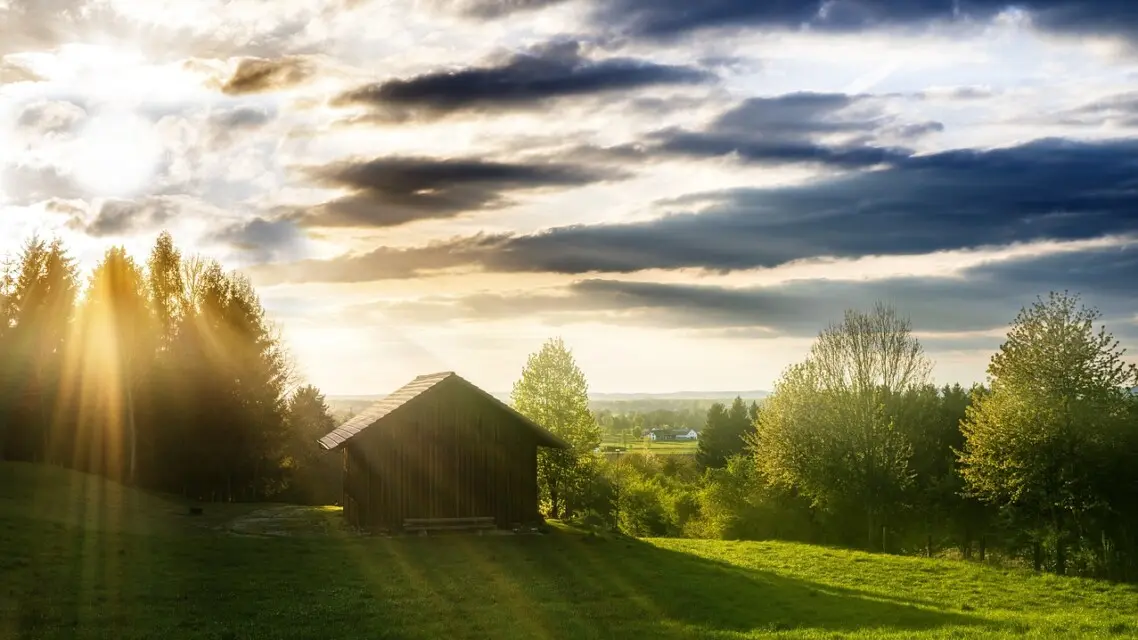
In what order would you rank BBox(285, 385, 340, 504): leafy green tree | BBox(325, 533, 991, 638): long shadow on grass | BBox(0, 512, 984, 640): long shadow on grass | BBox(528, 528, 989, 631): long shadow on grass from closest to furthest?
BBox(0, 512, 984, 640): long shadow on grass → BBox(325, 533, 991, 638): long shadow on grass → BBox(528, 528, 989, 631): long shadow on grass → BBox(285, 385, 340, 504): leafy green tree

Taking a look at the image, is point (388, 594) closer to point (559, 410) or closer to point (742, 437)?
point (559, 410)

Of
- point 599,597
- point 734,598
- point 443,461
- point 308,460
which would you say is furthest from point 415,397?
point 308,460

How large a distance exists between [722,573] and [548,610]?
33.3 ft

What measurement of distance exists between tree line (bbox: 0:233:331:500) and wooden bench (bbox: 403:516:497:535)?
28.8 metres

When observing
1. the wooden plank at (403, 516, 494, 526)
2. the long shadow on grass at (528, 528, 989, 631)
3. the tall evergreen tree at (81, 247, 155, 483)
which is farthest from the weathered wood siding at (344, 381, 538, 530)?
the tall evergreen tree at (81, 247, 155, 483)

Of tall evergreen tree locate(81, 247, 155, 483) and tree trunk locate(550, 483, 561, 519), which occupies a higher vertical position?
tall evergreen tree locate(81, 247, 155, 483)

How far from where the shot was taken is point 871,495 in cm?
4519

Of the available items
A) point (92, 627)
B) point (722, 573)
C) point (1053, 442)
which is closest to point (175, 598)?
point (92, 627)

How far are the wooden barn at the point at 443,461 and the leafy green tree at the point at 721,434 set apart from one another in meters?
57.7

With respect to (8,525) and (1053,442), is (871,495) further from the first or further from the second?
(8,525)

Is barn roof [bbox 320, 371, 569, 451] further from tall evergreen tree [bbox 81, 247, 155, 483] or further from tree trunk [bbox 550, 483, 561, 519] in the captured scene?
tall evergreen tree [bbox 81, 247, 155, 483]

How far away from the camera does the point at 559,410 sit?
53250 millimetres

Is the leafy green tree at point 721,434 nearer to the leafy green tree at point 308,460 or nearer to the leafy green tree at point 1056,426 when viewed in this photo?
the leafy green tree at point 308,460

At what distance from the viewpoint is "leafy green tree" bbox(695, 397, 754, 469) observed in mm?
94062
